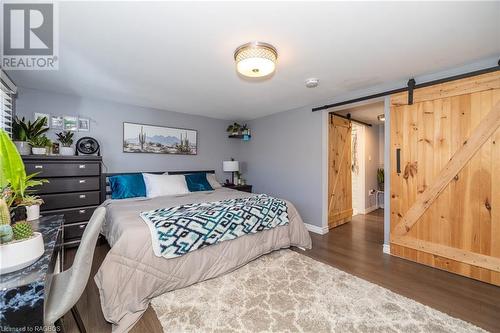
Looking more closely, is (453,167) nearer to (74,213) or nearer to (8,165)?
(8,165)

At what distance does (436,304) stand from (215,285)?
2.00 metres

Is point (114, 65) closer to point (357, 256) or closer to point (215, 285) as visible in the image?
point (215, 285)

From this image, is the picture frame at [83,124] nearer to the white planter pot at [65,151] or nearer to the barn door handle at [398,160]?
the white planter pot at [65,151]

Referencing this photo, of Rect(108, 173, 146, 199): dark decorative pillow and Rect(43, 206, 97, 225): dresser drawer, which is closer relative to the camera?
Rect(43, 206, 97, 225): dresser drawer

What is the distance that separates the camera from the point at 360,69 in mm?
2443

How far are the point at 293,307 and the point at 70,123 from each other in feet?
13.2

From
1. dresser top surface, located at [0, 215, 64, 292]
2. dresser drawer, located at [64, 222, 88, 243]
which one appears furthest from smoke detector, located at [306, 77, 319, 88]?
dresser drawer, located at [64, 222, 88, 243]

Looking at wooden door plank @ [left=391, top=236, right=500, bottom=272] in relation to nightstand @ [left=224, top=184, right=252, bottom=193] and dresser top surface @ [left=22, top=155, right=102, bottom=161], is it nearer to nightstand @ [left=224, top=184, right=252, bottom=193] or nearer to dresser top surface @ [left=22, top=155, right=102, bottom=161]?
nightstand @ [left=224, top=184, right=252, bottom=193]

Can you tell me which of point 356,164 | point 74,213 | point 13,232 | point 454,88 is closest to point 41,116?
point 74,213

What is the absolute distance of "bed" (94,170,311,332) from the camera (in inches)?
66.3

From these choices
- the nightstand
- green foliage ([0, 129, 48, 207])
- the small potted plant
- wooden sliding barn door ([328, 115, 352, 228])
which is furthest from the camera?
the small potted plant

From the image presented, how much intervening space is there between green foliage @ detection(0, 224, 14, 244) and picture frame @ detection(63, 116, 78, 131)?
2.92m

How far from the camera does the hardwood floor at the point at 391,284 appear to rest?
168 cm

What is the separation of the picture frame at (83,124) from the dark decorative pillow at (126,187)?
89 cm
